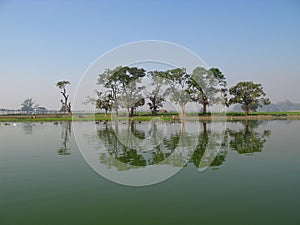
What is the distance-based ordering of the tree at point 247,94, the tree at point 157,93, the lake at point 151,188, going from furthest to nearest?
the tree at point 247,94
the tree at point 157,93
the lake at point 151,188

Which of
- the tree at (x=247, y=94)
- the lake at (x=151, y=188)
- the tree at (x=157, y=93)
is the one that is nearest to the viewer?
the lake at (x=151, y=188)

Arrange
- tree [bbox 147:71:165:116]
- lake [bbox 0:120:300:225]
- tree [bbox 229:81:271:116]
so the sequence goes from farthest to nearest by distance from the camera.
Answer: tree [bbox 229:81:271:116] < tree [bbox 147:71:165:116] < lake [bbox 0:120:300:225]

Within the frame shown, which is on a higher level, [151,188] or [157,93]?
[157,93]

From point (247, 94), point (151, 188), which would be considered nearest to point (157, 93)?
point (151, 188)

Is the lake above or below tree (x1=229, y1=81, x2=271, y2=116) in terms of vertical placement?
below

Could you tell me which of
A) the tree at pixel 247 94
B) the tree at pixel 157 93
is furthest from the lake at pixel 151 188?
the tree at pixel 247 94

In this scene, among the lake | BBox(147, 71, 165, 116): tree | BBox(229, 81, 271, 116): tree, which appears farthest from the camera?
BBox(229, 81, 271, 116): tree

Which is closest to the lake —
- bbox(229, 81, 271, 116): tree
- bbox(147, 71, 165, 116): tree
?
bbox(147, 71, 165, 116): tree

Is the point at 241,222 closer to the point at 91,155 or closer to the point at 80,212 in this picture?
the point at 80,212

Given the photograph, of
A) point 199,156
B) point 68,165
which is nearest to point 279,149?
point 199,156

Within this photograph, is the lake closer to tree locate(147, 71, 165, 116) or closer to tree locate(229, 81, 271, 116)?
Result: tree locate(147, 71, 165, 116)

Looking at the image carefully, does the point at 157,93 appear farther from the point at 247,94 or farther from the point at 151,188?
the point at 247,94

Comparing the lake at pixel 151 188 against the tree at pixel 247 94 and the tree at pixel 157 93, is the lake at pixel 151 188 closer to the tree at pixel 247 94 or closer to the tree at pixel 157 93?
the tree at pixel 157 93

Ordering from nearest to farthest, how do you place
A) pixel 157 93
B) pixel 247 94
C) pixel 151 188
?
pixel 151 188 < pixel 157 93 < pixel 247 94
